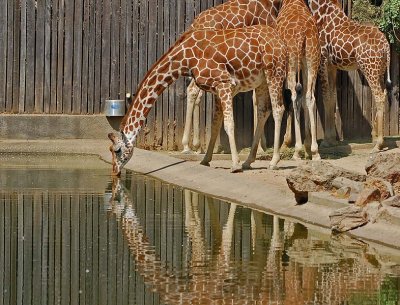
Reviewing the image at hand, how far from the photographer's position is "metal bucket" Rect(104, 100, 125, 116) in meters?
21.9

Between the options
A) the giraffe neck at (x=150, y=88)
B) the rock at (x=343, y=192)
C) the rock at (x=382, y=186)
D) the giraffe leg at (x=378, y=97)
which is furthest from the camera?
the giraffe leg at (x=378, y=97)

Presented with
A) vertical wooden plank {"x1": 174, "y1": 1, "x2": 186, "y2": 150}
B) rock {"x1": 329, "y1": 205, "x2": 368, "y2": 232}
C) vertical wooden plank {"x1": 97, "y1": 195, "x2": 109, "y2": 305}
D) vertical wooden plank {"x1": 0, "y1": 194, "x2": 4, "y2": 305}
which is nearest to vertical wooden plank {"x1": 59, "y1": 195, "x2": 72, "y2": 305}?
vertical wooden plank {"x1": 97, "y1": 195, "x2": 109, "y2": 305}

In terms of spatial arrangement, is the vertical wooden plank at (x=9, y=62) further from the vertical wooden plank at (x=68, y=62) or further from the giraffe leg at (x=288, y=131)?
the giraffe leg at (x=288, y=131)

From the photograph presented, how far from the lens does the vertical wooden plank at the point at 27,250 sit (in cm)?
984

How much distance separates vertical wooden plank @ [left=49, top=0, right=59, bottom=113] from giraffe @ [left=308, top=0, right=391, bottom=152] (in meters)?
4.51

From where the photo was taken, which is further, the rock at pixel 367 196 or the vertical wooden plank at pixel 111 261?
the rock at pixel 367 196

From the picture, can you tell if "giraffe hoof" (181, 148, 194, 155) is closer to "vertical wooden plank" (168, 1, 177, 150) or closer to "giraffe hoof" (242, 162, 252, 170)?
"vertical wooden plank" (168, 1, 177, 150)

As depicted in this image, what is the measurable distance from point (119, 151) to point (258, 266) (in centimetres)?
740

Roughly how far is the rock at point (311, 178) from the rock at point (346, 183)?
0.33ft

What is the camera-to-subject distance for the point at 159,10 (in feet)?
72.4

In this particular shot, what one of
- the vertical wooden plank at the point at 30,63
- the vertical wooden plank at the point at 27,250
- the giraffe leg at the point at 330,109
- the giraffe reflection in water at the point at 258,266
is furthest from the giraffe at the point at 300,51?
the giraffe reflection in water at the point at 258,266

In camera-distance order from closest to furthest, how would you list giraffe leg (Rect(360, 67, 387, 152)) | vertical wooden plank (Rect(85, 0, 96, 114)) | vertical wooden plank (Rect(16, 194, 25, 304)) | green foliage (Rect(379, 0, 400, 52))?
vertical wooden plank (Rect(16, 194, 25, 304)), giraffe leg (Rect(360, 67, 387, 152)), vertical wooden plank (Rect(85, 0, 96, 114)), green foliage (Rect(379, 0, 400, 52))

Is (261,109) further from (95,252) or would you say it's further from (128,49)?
(95,252)

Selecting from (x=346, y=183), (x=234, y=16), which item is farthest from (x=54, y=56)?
(x=346, y=183)
